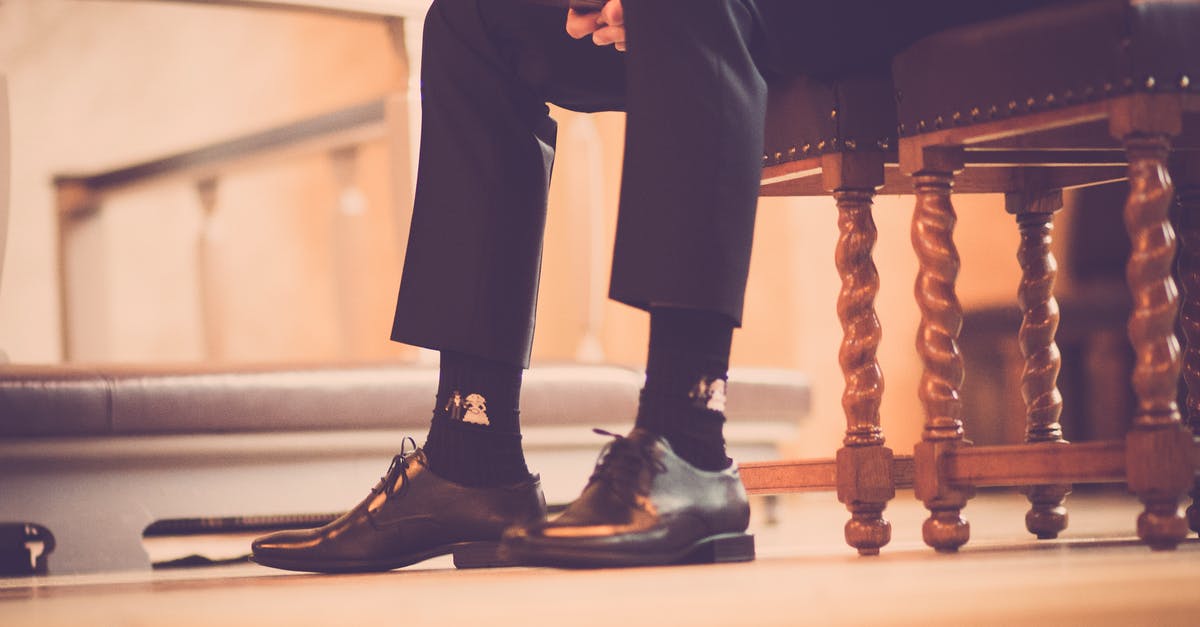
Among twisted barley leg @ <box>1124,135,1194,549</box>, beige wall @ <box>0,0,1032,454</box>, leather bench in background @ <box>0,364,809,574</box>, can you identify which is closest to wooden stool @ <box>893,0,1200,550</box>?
twisted barley leg @ <box>1124,135,1194,549</box>

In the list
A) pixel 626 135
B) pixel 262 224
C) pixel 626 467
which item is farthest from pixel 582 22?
pixel 262 224

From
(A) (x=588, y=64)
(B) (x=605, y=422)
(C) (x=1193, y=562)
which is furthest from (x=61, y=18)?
(C) (x=1193, y=562)

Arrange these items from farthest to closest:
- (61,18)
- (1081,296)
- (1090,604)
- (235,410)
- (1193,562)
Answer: (61,18), (1081,296), (235,410), (1193,562), (1090,604)

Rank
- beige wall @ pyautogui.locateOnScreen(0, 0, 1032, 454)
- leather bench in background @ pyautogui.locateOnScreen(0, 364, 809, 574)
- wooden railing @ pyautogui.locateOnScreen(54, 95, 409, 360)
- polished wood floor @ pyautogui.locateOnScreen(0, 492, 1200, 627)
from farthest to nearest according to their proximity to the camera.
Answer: beige wall @ pyautogui.locateOnScreen(0, 0, 1032, 454), wooden railing @ pyautogui.locateOnScreen(54, 95, 409, 360), leather bench in background @ pyautogui.locateOnScreen(0, 364, 809, 574), polished wood floor @ pyautogui.locateOnScreen(0, 492, 1200, 627)

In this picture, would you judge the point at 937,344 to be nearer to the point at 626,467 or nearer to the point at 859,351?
the point at 859,351

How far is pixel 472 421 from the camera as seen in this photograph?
1.29m

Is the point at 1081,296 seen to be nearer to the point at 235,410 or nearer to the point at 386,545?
the point at 235,410

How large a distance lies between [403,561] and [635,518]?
0.29 metres

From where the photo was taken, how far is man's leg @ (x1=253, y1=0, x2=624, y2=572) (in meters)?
1.29

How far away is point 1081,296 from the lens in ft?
12.7

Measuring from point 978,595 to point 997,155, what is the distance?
2.36 feet

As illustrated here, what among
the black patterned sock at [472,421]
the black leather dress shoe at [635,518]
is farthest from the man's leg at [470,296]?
the black leather dress shoe at [635,518]

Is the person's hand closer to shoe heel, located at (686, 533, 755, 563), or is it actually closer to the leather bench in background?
shoe heel, located at (686, 533, 755, 563)

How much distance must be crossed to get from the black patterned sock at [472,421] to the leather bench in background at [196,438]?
0.88m
